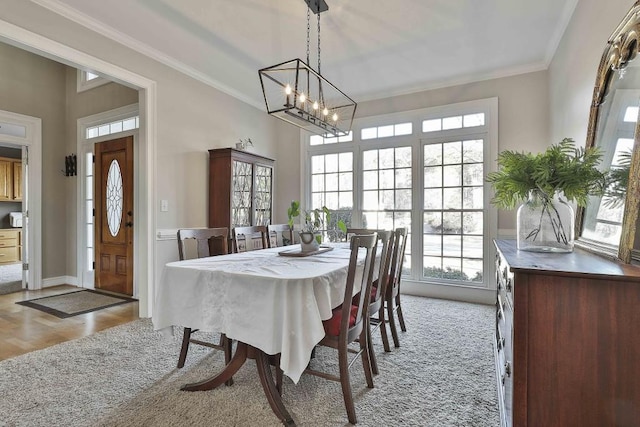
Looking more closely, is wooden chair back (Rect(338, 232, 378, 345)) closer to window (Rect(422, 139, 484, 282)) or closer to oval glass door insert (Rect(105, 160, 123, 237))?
window (Rect(422, 139, 484, 282))

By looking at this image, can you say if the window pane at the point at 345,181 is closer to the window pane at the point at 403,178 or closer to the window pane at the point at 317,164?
the window pane at the point at 317,164

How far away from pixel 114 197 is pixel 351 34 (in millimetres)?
3723

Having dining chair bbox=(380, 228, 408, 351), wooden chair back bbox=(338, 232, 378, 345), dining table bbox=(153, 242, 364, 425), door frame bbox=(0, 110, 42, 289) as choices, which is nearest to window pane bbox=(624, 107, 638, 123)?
wooden chair back bbox=(338, 232, 378, 345)

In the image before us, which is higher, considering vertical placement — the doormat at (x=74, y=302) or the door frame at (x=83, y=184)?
the door frame at (x=83, y=184)

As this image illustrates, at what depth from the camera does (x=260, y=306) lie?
164cm

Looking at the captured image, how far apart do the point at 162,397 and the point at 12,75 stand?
192 inches

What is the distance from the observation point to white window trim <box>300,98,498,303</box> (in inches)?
152

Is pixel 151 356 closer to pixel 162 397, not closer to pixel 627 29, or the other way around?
pixel 162 397

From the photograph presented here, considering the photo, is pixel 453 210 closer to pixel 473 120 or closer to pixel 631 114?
pixel 473 120

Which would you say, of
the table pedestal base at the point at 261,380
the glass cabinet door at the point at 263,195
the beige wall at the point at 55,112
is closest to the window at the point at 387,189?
the glass cabinet door at the point at 263,195

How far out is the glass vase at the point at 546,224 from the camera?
159 cm

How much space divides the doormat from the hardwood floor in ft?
0.32

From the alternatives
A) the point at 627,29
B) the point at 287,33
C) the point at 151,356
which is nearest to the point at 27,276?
the point at 151,356

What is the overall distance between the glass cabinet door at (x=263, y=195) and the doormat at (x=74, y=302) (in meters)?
1.94
